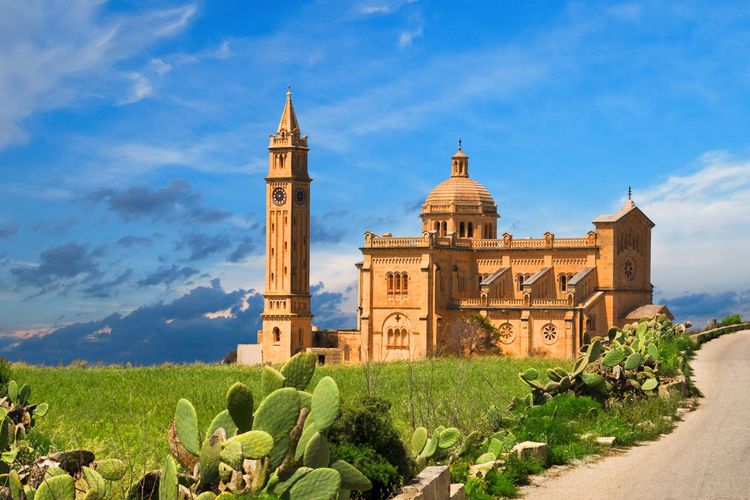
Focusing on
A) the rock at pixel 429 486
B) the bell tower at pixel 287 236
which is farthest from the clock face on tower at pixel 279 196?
the rock at pixel 429 486

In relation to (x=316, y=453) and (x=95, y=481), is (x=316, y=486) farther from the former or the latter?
(x=95, y=481)

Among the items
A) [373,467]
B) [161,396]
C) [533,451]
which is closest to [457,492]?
[373,467]

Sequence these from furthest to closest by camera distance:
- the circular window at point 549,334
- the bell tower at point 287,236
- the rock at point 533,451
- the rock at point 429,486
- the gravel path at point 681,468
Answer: the bell tower at point 287,236
the circular window at point 549,334
the rock at point 533,451
the gravel path at point 681,468
the rock at point 429,486

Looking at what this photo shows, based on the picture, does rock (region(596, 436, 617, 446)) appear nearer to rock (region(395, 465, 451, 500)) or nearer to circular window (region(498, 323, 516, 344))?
rock (region(395, 465, 451, 500))

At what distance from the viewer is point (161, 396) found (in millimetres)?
26750

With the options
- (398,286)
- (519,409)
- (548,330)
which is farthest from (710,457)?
(398,286)

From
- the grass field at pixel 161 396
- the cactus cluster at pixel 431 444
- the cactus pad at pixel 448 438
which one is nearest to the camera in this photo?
the cactus cluster at pixel 431 444

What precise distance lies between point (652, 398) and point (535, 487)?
782 cm

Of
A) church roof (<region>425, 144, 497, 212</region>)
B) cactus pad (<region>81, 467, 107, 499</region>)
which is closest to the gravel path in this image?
cactus pad (<region>81, 467, 107, 499</region>)

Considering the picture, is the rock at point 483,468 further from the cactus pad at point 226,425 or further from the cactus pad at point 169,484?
the cactus pad at point 169,484

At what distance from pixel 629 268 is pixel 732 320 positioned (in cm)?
1475

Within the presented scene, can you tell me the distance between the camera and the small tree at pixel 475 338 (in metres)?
57.9

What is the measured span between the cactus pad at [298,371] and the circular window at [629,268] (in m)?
53.6

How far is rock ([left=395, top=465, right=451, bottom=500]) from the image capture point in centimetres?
1088
